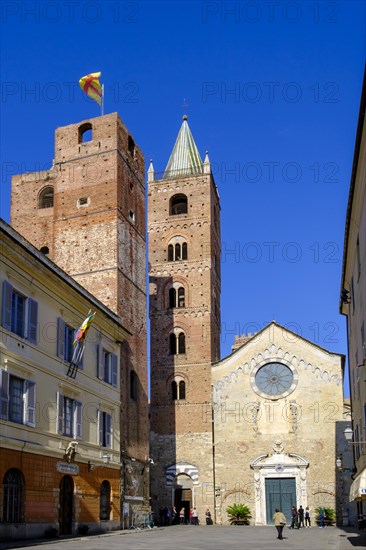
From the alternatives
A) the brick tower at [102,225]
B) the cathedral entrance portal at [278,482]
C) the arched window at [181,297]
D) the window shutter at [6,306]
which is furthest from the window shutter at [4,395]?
the arched window at [181,297]

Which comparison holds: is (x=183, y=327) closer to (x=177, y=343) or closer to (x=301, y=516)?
(x=177, y=343)

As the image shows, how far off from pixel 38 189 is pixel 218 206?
58.0 feet

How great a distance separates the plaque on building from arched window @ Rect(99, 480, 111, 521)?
331cm

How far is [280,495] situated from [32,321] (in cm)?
2429

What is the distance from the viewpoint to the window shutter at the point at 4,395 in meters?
19.1

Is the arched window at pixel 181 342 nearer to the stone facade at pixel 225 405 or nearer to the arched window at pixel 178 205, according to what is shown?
the stone facade at pixel 225 405

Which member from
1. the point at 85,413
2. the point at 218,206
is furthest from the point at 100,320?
the point at 218,206

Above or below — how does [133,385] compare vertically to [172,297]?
below

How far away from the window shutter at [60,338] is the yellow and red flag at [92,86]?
1551 centimetres

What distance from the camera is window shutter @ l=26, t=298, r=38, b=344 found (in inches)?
848

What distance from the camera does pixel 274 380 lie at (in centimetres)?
4284

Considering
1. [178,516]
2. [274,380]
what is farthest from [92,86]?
[178,516]

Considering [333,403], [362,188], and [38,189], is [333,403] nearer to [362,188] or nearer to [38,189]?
[38,189]

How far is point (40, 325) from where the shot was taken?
2245 cm
